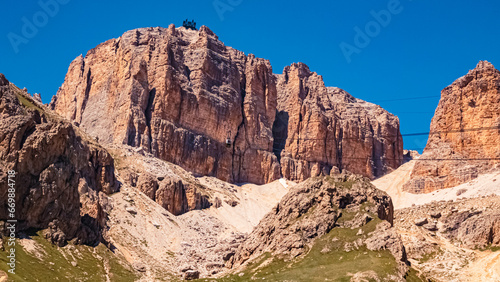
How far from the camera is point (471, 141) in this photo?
193500 millimetres

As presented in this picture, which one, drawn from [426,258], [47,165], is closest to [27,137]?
[47,165]

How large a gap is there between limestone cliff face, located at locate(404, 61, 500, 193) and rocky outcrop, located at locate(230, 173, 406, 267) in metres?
90.9

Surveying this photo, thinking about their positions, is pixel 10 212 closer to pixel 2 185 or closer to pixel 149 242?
pixel 2 185

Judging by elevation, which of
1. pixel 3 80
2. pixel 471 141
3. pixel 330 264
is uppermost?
pixel 471 141

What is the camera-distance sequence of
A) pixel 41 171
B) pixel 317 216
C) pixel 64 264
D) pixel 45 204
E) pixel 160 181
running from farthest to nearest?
pixel 160 181 < pixel 41 171 < pixel 45 204 < pixel 317 216 < pixel 64 264

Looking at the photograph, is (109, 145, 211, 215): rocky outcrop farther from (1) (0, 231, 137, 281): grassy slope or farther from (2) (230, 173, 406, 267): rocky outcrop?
(2) (230, 173, 406, 267): rocky outcrop

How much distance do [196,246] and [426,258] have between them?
52138mm

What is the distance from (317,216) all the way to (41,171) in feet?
143

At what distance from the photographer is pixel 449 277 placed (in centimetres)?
9756

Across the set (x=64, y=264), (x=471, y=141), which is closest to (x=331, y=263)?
(x=64, y=264)

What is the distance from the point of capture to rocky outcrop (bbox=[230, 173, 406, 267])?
316 feet

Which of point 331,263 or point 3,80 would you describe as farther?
point 3,80

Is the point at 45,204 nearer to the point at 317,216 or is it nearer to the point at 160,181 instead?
the point at 317,216

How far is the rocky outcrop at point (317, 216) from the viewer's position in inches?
3786
